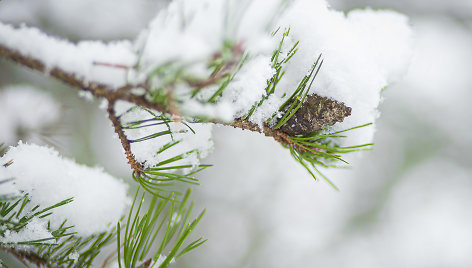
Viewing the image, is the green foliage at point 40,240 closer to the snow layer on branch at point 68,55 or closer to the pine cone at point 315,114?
the snow layer on branch at point 68,55

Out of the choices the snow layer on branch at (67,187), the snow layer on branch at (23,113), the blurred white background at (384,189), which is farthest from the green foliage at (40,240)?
the blurred white background at (384,189)

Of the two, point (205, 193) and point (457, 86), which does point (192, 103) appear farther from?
point (457, 86)

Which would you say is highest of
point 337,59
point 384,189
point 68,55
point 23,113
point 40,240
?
point 384,189

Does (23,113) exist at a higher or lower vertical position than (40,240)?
higher

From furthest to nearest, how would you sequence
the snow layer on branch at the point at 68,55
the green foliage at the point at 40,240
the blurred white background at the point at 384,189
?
the blurred white background at the point at 384,189 → the green foliage at the point at 40,240 → the snow layer on branch at the point at 68,55

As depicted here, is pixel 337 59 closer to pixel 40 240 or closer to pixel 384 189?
pixel 40 240

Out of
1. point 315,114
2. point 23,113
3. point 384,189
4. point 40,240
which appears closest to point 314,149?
point 315,114
